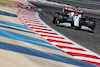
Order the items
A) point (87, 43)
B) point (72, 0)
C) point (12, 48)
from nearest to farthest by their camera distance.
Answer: point (12, 48) < point (87, 43) < point (72, 0)

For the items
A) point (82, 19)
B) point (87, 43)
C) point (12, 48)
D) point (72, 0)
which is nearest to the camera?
point (12, 48)

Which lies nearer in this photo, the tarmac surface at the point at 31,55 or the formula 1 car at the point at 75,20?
the tarmac surface at the point at 31,55

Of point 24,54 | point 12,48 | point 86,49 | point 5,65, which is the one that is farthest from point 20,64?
point 86,49

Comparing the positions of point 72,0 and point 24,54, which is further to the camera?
point 72,0

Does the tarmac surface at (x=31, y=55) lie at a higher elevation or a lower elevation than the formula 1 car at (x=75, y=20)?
lower

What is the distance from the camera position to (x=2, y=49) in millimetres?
5098

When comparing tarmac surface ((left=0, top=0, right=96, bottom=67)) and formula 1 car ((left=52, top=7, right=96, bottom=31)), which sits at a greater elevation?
formula 1 car ((left=52, top=7, right=96, bottom=31))

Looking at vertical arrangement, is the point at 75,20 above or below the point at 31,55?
above

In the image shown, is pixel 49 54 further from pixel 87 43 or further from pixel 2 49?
pixel 87 43

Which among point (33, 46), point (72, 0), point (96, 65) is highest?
point (72, 0)

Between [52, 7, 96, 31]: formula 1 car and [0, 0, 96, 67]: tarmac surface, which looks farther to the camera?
[52, 7, 96, 31]: formula 1 car

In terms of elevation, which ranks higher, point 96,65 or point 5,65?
point 5,65

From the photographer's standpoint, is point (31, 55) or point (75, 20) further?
point (75, 20)

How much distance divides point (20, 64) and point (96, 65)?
259 cm
